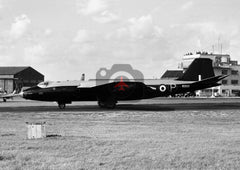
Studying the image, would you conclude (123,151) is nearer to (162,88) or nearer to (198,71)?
(162,88)

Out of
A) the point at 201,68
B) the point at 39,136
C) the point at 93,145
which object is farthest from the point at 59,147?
the point at 201,68

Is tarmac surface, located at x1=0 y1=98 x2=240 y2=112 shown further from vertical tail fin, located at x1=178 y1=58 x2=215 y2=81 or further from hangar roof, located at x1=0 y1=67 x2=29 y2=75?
hangar roof, located at x1=0 y1=67 x2=29 y2=75

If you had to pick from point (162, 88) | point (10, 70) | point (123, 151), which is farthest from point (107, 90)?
point (10, 70)

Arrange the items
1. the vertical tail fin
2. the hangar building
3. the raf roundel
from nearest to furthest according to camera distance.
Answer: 1. the raf roundel
2. the vertical tail fin
3. the hangar building

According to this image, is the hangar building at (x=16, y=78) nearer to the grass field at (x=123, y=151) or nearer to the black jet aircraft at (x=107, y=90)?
the black jet aircraft at (x=107, y=90)

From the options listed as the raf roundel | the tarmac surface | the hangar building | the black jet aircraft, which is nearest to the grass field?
the black jet aircraft

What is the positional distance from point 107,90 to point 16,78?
8089 centimetres

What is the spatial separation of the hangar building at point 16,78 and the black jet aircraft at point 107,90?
240 ft

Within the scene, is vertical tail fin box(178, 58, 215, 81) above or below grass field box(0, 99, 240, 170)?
above

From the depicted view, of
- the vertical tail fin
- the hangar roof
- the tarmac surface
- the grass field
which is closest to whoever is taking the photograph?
the grass field

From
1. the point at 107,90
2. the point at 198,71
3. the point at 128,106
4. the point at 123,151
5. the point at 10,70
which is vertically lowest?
the point at 123,151

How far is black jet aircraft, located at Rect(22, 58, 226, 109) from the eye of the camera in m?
32.0

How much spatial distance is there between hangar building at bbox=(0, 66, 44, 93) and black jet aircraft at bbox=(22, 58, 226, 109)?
73109 millimetres

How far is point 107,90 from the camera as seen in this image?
32.9m
